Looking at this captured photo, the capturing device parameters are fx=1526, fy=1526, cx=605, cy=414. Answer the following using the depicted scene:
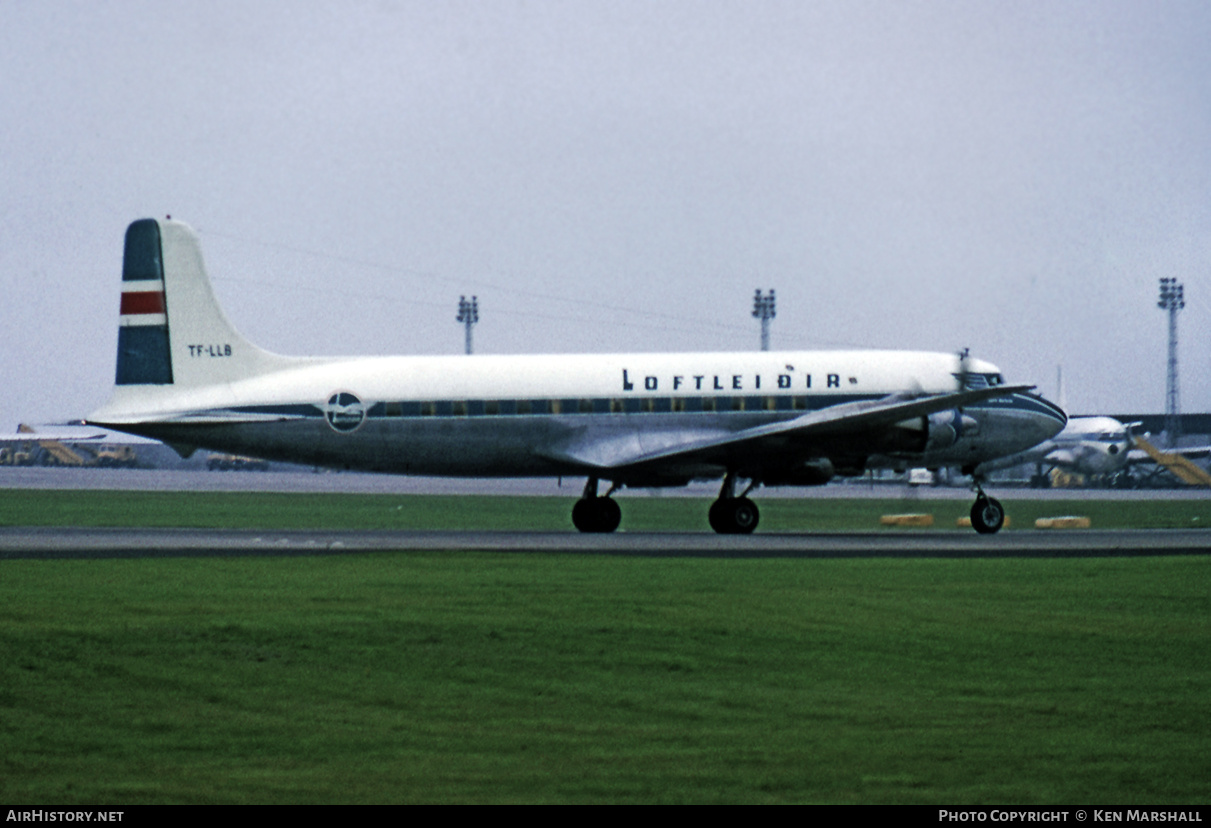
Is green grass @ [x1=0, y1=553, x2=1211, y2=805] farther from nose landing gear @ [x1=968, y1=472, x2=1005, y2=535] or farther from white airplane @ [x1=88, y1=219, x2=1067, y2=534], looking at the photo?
nose landing gear @ [x1=968, y1=472, x2=1005, y2=535]

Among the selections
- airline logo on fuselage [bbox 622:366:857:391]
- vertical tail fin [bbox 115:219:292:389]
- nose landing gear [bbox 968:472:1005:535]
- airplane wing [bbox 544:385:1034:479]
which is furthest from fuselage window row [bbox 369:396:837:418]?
vertical tail fin [bbox 115:219:292:389]

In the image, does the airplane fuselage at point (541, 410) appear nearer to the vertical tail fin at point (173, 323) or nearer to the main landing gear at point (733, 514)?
the vertical tail fin at point (173, 323)

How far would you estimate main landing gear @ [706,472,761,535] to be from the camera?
41156 millimetres

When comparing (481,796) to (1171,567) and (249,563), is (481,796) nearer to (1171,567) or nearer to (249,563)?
(249,563)

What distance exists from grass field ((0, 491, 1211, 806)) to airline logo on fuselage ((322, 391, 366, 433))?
1432 cm

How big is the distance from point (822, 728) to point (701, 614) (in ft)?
25.4

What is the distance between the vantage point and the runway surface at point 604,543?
3186 cm

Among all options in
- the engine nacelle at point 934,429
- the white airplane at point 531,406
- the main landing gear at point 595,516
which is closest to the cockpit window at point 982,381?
the white airplane at point 531,406

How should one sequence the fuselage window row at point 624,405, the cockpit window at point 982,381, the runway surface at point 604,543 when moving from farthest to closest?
1. the cockpit window at point 982,381
2. the fuselage window row at point 624,405
3. the runway surface at point 604,543

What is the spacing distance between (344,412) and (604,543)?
28.5ft

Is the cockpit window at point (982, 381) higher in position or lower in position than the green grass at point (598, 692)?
higher

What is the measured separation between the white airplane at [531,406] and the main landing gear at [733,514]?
52 millimetres

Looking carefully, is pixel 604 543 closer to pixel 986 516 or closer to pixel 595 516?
pixel 595 516
